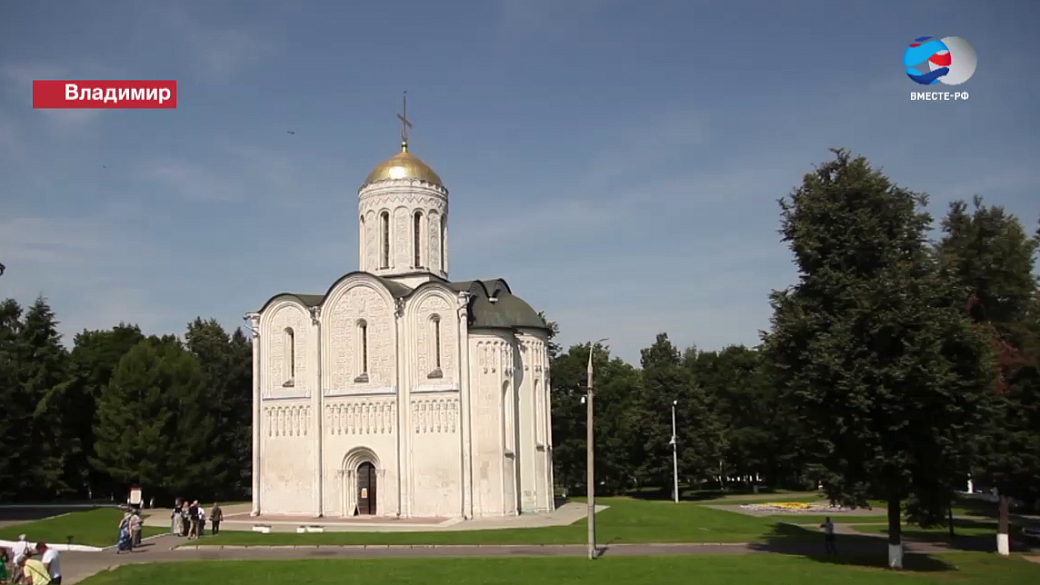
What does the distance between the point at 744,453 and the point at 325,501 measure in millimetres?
34117

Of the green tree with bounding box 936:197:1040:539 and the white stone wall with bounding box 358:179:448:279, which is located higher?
the white stone wall with bounding box 358:179:448:279

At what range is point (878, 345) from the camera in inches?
992

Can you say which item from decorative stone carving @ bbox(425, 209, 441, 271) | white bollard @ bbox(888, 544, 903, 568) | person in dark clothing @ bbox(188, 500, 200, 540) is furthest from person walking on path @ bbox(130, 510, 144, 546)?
white bollard @ bbox(888, 544, 903, 568)

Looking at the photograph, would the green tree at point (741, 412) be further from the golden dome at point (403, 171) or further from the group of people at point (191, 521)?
the group of people at point (191, 521)

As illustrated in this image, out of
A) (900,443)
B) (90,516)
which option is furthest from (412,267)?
(900,443)

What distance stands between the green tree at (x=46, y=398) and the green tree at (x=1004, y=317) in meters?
44.4

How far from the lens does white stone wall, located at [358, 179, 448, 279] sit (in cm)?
4756

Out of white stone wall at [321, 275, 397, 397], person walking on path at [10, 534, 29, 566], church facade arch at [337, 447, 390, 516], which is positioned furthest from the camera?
white stone wall at [321, 275, 397, 397]

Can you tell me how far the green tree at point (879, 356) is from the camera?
24.5 meters

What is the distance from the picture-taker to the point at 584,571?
22797 mm

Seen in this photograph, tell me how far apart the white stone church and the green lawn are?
5.68 m

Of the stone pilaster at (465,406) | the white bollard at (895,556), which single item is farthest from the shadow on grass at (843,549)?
the stone pilaster at (465,406)

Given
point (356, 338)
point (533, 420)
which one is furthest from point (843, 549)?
point (356, 338)

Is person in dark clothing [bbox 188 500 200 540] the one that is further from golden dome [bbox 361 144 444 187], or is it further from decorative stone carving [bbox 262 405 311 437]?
golden dome [bbox 361 144 444 187]
